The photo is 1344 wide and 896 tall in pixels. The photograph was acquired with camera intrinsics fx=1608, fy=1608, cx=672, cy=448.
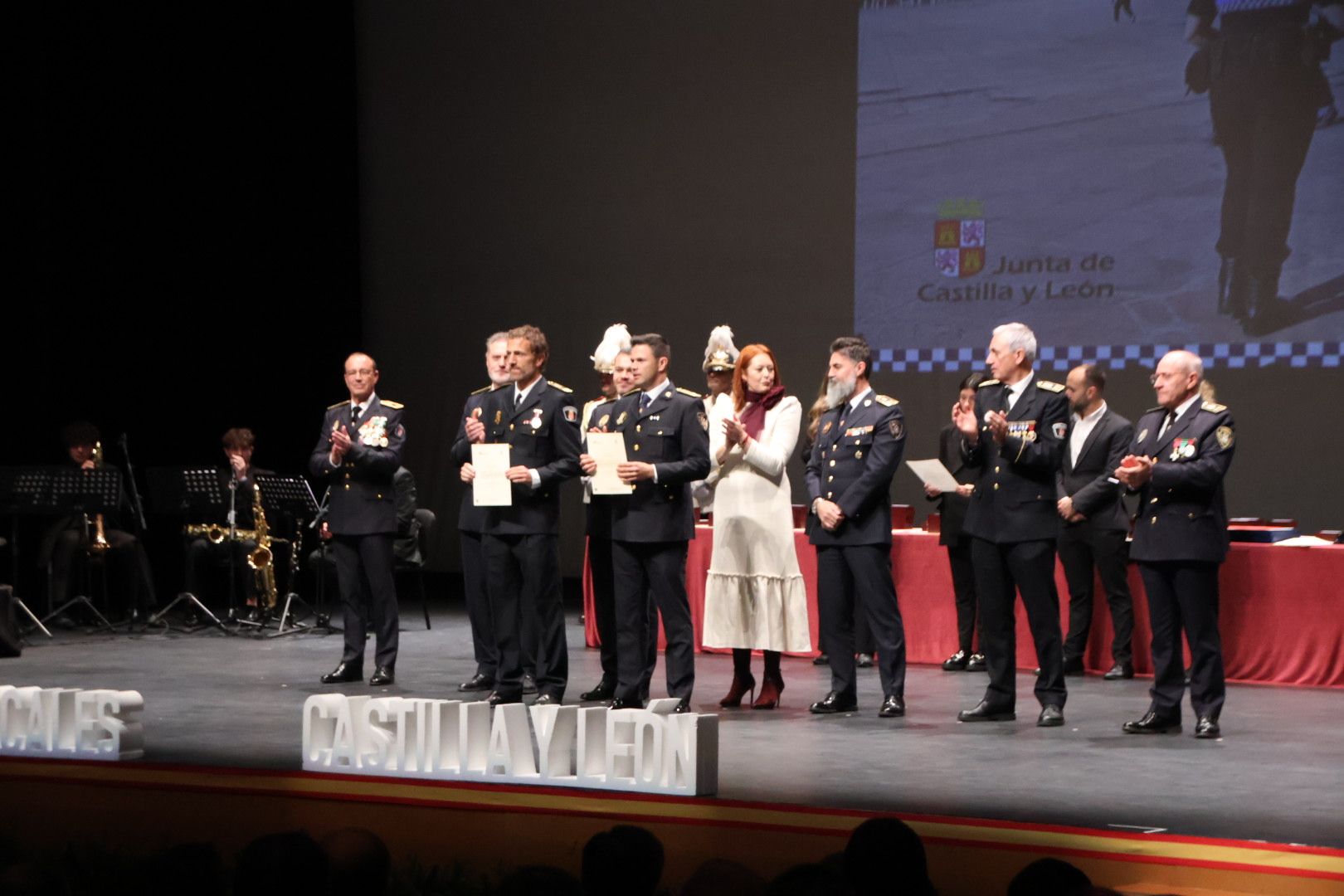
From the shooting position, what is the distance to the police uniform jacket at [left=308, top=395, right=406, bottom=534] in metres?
7.67

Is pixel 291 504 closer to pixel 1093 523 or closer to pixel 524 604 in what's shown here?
pixel 524 604

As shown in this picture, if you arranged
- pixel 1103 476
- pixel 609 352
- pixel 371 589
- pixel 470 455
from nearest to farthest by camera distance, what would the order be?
pixel 470 455 → pixel 371 589 → pixel 1103 476 → pixel 609 352

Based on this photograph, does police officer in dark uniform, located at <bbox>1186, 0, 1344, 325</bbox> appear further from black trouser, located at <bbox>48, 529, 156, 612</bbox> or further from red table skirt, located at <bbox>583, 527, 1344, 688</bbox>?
black trouser, located at <bbox>48, 529, 156, 612</bbox>

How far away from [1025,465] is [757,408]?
1318 millimetres

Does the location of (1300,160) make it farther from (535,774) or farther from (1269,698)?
(535,774)

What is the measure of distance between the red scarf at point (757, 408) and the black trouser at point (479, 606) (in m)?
1.41

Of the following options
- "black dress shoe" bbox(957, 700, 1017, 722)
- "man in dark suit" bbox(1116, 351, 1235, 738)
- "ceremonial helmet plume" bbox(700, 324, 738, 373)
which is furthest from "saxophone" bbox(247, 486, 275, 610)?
"man in dark suit" bbox(1116, 351, 1235, 738)

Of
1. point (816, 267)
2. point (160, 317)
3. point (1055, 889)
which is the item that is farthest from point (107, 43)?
point (1055, 889)

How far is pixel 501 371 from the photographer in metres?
7.50

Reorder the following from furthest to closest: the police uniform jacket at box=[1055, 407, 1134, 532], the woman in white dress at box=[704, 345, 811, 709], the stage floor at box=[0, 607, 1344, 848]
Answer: the police uniform jacket at box=[1055, 407, 1134, 532] < the woman in white dress at box=[704, 345, 811, 709] < the stage floor at box=[0, 607, 1344, 848]

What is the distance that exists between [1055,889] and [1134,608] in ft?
20.1

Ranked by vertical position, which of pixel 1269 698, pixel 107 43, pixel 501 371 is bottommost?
pixel 1269 698

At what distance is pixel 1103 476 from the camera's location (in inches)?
321

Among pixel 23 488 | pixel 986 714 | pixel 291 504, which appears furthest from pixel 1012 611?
pixel 23 488
